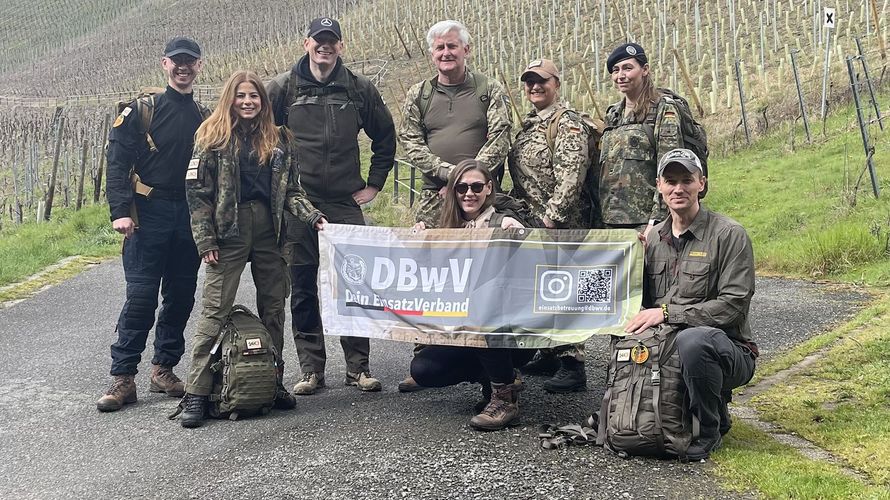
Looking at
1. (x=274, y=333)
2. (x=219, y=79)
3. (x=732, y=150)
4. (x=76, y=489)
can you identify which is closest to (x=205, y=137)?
(x=274, y=333)

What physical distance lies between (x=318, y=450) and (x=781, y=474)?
239 centimetres

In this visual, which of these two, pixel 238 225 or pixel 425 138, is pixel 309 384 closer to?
pixel 238 225

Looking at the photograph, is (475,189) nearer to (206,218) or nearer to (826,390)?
(206,218)

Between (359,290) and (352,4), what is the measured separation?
2326 inches

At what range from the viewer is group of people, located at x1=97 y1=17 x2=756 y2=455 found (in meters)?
5.10

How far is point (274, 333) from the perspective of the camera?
6020 millimetres

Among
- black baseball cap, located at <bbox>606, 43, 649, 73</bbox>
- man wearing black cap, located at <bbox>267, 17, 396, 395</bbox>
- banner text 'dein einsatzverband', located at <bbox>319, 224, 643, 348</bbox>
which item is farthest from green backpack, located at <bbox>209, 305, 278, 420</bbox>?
black baseball cap, located at <bbox>606, 43, 649, 73</bbox>

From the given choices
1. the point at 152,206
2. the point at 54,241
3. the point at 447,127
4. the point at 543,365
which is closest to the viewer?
the point at 447,127

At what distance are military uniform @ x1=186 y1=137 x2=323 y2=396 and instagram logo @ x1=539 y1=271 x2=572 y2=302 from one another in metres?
1.63

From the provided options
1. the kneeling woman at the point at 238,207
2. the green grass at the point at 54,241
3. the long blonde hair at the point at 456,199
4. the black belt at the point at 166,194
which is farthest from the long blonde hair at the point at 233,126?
the green grass at the point at 54,241

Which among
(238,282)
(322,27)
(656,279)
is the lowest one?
(238,282)

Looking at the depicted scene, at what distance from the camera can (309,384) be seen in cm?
618

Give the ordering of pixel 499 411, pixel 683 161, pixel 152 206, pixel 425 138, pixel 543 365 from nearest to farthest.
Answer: pixel 683 161 < pixel 499 411 < pixel 425 138 < pixel 152 206 < pixel 543 365

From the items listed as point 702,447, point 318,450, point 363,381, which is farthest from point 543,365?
point 318,450
